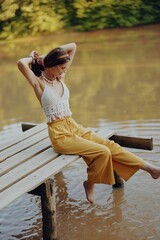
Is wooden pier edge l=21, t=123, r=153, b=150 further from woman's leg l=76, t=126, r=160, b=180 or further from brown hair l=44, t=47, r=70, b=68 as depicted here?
brown hair l=44, t=47, r=70, b=68

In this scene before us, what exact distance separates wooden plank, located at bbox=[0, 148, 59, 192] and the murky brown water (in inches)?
24.4

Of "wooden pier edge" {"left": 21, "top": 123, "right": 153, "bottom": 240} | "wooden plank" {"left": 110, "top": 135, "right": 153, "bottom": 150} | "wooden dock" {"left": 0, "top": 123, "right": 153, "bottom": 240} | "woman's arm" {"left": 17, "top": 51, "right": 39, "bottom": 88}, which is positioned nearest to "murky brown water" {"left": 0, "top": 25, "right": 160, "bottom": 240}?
"wooden pier edge" {"left": 21, "top": 123, "right": 153, "bottom": 240}

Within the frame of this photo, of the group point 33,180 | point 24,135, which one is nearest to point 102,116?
point 24,135

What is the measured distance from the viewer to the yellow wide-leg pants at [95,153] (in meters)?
3.49

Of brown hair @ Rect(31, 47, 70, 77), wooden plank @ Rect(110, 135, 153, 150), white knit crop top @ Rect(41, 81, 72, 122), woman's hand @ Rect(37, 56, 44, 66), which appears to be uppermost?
brown hair @ Rect(31, 47, 70, 77)

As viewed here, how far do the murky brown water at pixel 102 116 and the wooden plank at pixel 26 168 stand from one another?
62cm

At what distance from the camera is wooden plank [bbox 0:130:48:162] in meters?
3.76

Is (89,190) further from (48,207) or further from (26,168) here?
(26,168)

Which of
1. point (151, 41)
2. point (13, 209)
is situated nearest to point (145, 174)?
point (13, 209)

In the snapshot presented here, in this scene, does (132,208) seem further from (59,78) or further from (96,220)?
(59,78)

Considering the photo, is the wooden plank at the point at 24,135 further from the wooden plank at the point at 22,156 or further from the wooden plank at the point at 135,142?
the wooden plank at the point at 135,142

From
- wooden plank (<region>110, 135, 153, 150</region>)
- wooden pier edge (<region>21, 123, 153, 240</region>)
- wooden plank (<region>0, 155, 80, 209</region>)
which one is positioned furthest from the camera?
wooden plank (<region>110, 135, 153, 150</region>)

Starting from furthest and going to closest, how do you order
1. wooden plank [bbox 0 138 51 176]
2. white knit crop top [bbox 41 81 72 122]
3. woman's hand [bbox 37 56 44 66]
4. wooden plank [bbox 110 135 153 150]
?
wooden plank [bbox 110 135 153 150], woman's hand [bbox 37 56 44 66], white knit crop top [bbox 41 81 72 122], wooden plank [bbox 0 138 51 176]

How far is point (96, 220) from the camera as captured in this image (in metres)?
3.78
